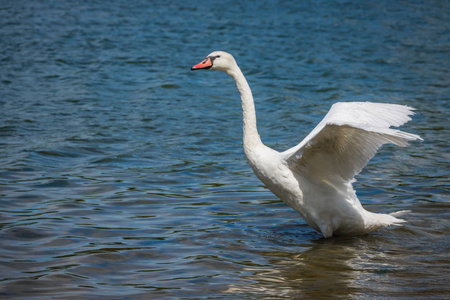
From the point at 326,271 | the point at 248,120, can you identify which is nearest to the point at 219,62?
the point at 248,120

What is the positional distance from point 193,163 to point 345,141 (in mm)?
3848

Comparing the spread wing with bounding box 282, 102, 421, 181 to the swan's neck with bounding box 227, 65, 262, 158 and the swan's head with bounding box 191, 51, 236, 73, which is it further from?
the swan's head with bounding box 191, 51, 236, 73

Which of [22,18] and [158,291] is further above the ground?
[22,18]

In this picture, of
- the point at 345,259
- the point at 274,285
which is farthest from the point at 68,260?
the point at 345,259

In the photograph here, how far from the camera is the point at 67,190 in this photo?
8.30 m

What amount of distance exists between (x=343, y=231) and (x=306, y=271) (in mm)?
1312

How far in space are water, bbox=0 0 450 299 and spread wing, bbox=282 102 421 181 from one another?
2.70 ft

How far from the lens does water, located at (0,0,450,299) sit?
5781 millimetres

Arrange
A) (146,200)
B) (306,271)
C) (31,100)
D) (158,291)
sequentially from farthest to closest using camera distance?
(31,100), (146,200), (306,271), (158,291)

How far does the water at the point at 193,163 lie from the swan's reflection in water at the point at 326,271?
0.8 inches

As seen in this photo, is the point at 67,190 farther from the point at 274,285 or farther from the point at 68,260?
the point at 274,285

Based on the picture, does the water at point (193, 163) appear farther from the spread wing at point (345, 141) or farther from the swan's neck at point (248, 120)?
the swan's neck at point (248, 120)

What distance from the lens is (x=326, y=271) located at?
19.5ft

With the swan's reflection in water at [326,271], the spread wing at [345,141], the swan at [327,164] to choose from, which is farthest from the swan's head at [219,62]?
the swan's reflection in water at [326,271]
